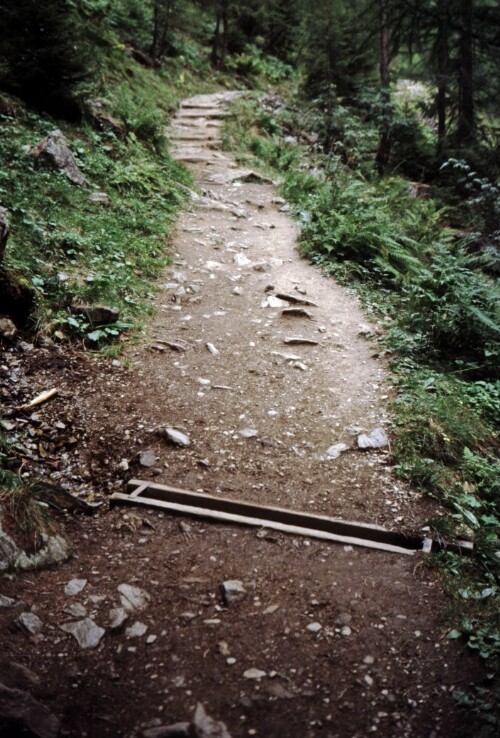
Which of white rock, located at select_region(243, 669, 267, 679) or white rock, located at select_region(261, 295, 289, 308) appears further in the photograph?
white rock, located at select_region(261, 295, 289, 308)

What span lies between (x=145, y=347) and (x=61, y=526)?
106 inches

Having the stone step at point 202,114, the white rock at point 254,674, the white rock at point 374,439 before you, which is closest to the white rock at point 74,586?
the white rock at point 254,674

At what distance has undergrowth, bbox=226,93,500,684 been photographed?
317 cm

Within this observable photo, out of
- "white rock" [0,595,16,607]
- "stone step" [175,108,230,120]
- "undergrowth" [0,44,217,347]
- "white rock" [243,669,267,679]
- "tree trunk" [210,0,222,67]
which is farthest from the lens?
"tree trunk" [210,0,222,67]

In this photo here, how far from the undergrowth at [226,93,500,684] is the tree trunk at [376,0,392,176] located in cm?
271

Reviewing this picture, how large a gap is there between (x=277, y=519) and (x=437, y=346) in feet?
11.4

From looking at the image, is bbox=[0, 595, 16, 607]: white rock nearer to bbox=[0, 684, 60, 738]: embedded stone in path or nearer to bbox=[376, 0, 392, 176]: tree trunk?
bbox=[0, 684, 60, 738]: embedded stone in path

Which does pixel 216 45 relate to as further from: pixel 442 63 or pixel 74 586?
pixel 74 586

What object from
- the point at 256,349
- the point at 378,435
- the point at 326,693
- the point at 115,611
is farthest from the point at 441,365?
the point at 115,611

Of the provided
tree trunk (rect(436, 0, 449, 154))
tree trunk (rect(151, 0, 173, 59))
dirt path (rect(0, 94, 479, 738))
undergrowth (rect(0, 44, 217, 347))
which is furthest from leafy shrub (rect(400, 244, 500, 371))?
tree trunk (rect(151, 0, 173, 59))

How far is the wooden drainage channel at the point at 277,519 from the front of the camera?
3275mm

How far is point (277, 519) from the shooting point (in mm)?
3498

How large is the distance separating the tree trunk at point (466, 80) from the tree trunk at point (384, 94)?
214 centimetres

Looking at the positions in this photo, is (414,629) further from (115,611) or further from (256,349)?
(256,349)
